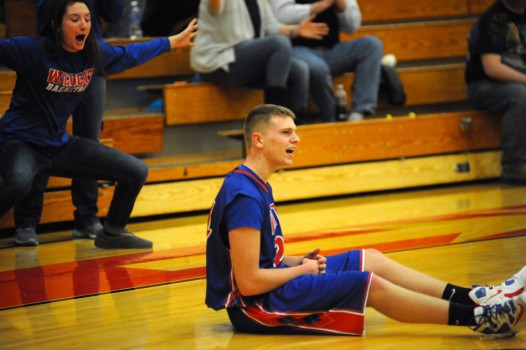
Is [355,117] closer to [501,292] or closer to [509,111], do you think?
[509,111]

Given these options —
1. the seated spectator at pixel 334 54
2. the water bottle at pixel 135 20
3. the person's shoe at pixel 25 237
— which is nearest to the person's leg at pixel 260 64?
the seated spectator at pixel 334 54

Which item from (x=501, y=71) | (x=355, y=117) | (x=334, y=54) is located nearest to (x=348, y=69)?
(x=334, y=54)

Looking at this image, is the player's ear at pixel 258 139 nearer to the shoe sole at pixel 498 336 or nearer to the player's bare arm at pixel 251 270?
the player's bare arm at pixel 251 270

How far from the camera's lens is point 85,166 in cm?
504

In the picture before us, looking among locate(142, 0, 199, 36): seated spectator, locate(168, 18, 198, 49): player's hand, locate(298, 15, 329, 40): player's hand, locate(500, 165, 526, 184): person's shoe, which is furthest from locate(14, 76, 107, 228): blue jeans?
locate(500, 165, 526, 184): person's shoe

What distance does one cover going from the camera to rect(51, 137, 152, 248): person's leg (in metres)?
5.03

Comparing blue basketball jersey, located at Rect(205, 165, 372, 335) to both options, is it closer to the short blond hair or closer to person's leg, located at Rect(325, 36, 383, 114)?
the short blond hair

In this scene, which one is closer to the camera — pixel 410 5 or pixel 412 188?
pixel 412 188

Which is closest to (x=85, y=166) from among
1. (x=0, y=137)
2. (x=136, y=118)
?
(x=0, y=137)

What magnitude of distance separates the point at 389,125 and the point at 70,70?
10.2ft

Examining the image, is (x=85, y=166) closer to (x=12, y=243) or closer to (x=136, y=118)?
(x=12, y=243)

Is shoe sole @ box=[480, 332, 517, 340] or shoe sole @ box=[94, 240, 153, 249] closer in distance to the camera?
shoe sole @ box=[480, 332, 517, 340]

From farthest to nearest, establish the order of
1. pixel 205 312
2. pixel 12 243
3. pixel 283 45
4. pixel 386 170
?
pixel 386 170 < pixel 283 45 < pixel 12 243 < pixel 205 312

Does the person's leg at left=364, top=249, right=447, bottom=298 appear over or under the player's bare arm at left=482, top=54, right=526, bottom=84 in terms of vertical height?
over
